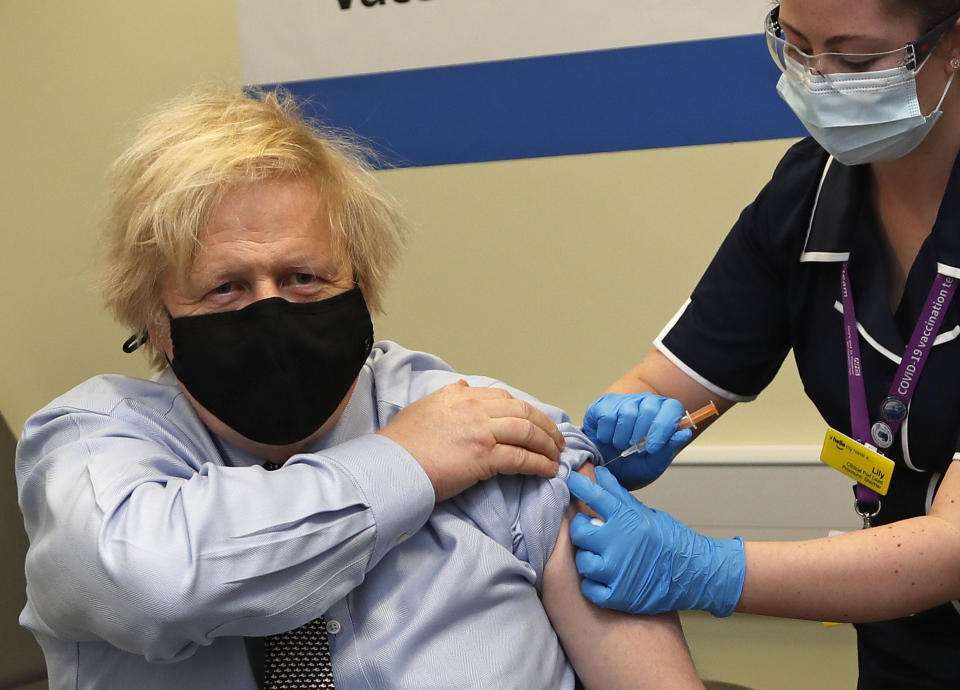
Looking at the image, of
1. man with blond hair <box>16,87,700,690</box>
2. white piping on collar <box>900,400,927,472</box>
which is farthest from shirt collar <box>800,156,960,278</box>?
man with blond hair <box>16,87,700,690</box>

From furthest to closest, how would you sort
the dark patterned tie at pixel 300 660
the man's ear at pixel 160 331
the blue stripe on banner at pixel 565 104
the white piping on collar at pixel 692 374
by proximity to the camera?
the blue stripe on banner at pixel 565 104, the white piping on collar at pixel 692 374, the man's ear at pixel 160 331, the dark patterned tie at pixel 300 660

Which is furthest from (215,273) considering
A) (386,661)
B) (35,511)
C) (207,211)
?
(386,661)

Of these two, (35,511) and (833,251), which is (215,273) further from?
(833,251)

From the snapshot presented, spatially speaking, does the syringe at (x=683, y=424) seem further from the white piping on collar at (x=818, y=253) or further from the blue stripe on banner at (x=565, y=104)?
the blue stripe on banner at (x=565, y=104)

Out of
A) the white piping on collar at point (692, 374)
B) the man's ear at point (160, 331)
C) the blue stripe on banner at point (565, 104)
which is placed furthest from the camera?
the blue stripe on banner at point (565, 104)

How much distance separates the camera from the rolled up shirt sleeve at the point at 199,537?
0.99 m

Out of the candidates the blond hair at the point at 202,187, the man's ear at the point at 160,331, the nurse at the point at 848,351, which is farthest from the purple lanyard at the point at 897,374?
the man's ear at the point at 160,331

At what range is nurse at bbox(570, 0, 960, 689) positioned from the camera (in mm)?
1273

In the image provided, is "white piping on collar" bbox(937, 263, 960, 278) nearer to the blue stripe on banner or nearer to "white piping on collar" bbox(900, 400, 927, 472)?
"white piping on collar" bbox(900, 400, 927, 472)

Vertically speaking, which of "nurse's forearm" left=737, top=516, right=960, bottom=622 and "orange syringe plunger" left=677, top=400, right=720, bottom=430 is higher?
"orange syringe plunger" left=677, top=400, right=720, bottom=430

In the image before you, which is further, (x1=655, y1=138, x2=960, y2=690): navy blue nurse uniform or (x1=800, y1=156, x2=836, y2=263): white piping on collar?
(x1=800, y1=156, x2=836, y2=263): white piping on collar

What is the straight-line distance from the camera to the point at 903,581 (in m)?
1.26

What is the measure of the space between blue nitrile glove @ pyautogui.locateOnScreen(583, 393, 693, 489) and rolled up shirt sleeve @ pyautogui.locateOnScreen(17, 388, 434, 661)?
0.51 m

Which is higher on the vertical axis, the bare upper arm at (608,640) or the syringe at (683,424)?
the syringe at (683,424)
